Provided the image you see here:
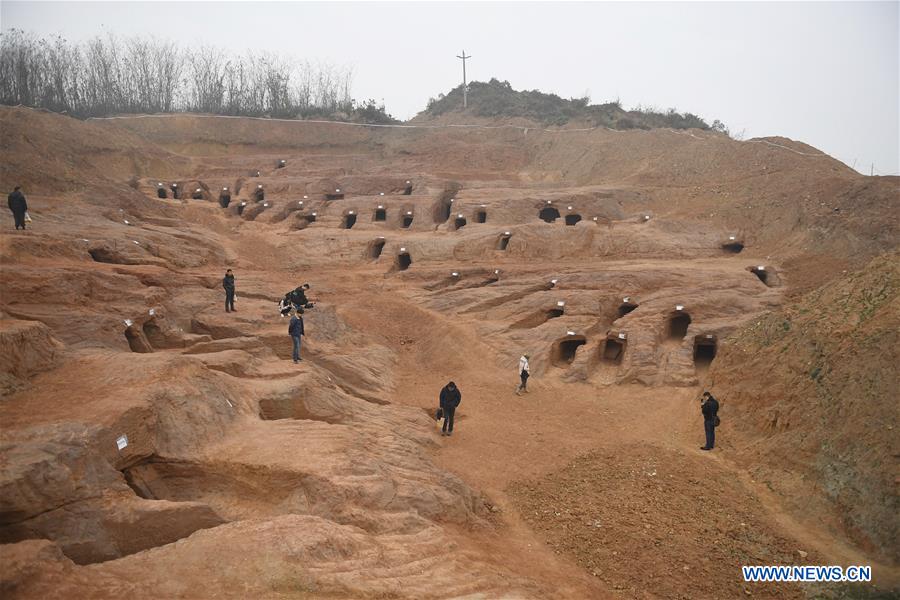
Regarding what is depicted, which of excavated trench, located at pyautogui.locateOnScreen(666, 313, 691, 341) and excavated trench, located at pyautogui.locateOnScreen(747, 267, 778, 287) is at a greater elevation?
excavated trench, located at pyautogui.locateOnScreen(747, 267, 778, 287)

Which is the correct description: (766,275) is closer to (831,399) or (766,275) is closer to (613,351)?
(613,351)

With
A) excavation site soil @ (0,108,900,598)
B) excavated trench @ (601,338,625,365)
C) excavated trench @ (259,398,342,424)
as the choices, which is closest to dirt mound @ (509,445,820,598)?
excavation site soil @ (0,108,900,598)

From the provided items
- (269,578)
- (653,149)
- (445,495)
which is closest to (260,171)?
(653,149)

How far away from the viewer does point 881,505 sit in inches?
396

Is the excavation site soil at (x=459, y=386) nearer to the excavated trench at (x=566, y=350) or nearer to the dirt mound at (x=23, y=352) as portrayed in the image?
the dirt mound at (x=23, y=352)

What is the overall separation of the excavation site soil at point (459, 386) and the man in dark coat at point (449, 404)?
0.53 meters

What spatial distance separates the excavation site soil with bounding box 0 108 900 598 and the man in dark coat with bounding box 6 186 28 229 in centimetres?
72

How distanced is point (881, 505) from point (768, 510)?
6.03 feet

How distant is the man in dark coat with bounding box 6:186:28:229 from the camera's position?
1808 cm

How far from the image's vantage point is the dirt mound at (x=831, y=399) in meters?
10.5

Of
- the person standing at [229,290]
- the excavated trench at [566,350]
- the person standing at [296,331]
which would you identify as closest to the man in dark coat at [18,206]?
the person standing at [229,290]

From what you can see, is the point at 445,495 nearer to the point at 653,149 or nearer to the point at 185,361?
the point at 185,361

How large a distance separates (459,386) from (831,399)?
10153 millimetres

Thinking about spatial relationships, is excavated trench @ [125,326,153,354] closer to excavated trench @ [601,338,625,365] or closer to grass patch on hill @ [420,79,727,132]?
excavated trench @ [601,338,625,365]
